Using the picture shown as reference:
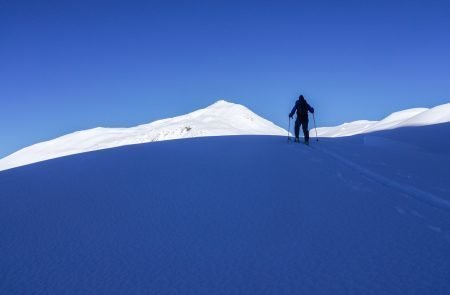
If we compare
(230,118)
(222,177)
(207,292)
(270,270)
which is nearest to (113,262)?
(207,292)

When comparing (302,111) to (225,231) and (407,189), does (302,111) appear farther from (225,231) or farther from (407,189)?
(225,231)

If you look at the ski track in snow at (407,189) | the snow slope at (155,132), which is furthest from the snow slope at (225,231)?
the snow slope at (155,132)

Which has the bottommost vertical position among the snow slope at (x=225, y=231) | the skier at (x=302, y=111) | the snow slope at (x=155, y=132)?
the snow slope at (x=225, y=231)

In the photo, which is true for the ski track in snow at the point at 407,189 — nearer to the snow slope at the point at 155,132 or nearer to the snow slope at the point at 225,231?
the snow slope at the point at 225,231

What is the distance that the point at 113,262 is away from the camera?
11.0 feet

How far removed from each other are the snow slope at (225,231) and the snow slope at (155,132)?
152 feet

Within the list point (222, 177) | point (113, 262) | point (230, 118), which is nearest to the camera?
point (113, 262)

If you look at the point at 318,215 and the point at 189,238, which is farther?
the point at 318,215

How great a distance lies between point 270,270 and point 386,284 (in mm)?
869

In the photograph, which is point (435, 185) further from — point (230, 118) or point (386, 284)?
point (230, 118)

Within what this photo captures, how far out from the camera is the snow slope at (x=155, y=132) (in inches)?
2251

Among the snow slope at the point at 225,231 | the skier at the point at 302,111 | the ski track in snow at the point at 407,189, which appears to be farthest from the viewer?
the skier at the point at 302,111

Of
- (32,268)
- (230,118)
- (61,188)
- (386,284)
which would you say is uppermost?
(230,118)

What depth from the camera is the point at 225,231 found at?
4004 millimetres
